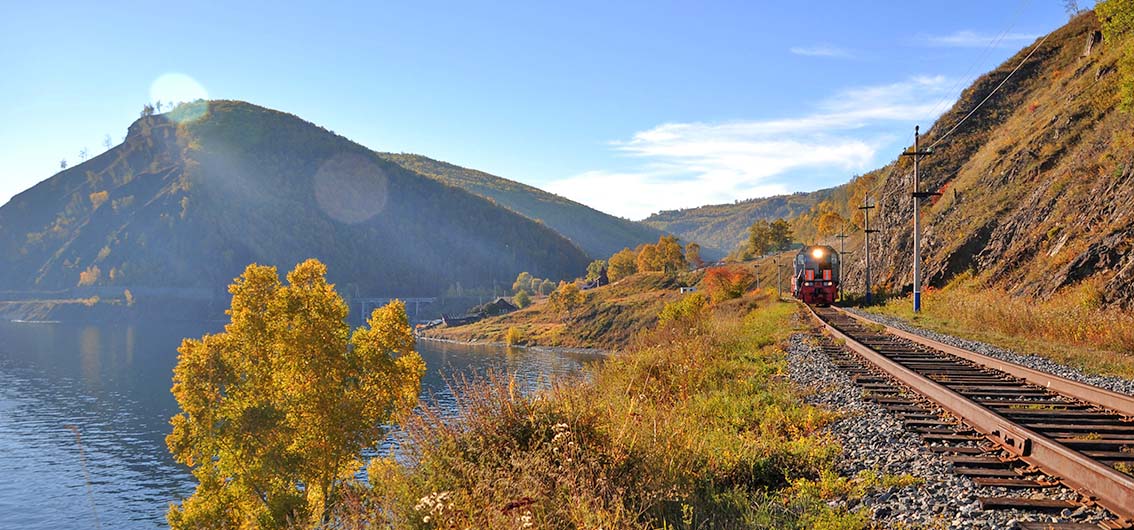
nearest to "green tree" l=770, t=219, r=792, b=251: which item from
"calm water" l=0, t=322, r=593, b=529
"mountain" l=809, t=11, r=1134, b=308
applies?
"calm water" l=0, t=322, r=593, b=529

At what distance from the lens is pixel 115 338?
137500 mm

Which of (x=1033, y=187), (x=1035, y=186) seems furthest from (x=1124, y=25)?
(x=1033, y=187)

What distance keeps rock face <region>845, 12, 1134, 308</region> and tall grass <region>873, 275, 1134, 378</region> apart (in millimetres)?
880

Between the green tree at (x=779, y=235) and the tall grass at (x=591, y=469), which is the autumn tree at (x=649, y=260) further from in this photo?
the tall grass at (x=591, y=469)

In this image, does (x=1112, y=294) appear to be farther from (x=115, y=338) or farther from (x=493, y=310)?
(x=115, y=338)

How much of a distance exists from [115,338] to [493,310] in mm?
80831

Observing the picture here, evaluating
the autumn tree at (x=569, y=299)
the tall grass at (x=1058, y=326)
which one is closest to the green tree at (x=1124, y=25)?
the tall grass at (x=1058, y=326)

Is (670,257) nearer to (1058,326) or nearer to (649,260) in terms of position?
(649,260)

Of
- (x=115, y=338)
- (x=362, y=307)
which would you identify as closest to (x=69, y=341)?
(x=115, y=338)

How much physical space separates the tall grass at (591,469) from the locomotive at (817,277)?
29086 millimetres

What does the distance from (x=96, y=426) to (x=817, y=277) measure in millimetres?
61191

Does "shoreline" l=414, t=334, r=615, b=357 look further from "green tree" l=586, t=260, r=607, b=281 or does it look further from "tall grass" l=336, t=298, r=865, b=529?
"tall grass" l=336, t=298, r=865, b=529

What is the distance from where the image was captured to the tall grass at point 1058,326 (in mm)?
12469

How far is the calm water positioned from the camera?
36625 millimetres
